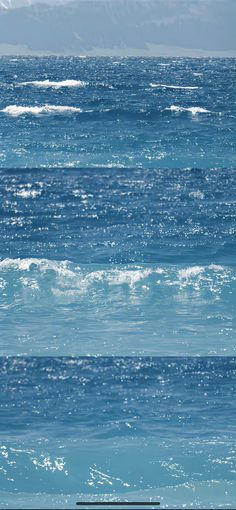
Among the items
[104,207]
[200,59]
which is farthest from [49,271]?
[200,59]

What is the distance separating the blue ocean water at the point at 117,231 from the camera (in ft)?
62.9

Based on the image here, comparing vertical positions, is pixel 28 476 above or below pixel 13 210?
below

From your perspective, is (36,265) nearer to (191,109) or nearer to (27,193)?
(27,193)

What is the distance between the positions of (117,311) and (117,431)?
6.01 metres

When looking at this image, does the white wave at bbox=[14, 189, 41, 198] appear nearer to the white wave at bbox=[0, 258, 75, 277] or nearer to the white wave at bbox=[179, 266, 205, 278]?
the white wave at bbox=[0, 258, 75, 277]

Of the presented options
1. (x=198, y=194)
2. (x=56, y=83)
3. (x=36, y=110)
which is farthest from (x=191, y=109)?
(x=56, y=83)

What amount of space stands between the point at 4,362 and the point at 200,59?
12571 cm

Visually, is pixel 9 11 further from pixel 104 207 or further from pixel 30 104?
pixel 104 207

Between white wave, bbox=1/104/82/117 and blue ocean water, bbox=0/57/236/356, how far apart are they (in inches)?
3.8

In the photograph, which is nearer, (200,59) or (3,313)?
(3,313)

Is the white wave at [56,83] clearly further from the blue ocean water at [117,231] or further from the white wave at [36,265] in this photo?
the white wave at [36,265]

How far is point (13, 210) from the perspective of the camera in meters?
28.6

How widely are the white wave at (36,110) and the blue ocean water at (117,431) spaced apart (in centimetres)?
2749

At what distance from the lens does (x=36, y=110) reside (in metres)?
44.2
